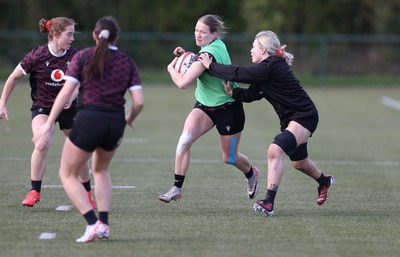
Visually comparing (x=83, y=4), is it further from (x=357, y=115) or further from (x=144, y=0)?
(x=357, y=115)

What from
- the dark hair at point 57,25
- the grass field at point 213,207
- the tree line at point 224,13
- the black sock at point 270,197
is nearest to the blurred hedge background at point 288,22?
the tree line at point 224,13

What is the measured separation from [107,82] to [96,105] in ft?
0.68

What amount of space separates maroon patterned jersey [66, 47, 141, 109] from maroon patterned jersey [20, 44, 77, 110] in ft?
6.81

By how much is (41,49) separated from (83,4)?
3595 centimetres

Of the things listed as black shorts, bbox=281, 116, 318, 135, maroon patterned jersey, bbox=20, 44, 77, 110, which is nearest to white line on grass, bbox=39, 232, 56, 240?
maroon patterned jersey, bbox=20, 44, 77, 110

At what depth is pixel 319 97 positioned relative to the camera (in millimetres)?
29844

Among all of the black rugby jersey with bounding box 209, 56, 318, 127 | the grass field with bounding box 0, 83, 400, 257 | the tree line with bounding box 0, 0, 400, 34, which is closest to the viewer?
the grass field with bounding box 0, 83, 400, 257

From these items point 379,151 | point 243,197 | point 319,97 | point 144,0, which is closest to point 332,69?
point 319,97

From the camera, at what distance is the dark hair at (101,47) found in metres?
6.54

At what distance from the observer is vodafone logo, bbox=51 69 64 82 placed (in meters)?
8.69

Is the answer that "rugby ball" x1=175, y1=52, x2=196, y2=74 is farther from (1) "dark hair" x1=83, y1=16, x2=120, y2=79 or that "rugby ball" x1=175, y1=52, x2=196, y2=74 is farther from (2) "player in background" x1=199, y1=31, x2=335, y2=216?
(1) "dark hair" x1=83, y1=16, x2=120, y2=79

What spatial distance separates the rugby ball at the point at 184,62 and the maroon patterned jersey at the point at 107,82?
1911 mm

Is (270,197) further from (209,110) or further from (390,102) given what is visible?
(390,102)

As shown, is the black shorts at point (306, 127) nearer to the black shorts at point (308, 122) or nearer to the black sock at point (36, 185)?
the black shorts at point (308, 122)
